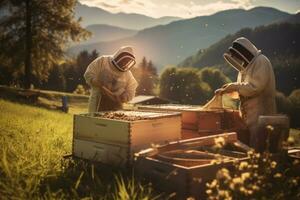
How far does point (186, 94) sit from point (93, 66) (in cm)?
10317

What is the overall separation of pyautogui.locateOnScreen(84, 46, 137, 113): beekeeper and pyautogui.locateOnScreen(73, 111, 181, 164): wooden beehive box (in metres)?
1.88

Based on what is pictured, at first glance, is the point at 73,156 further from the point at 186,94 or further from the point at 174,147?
Answer: the point at 186,94

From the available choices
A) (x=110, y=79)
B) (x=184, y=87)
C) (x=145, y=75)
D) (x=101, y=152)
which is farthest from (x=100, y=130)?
(x=145, y=75)

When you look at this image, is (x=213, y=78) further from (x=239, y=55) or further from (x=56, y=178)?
(x=56, y=178)

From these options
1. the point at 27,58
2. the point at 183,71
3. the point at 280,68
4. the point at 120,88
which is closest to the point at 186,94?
the point at 183,71

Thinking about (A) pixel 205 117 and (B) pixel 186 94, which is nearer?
(A) pixel 205 117

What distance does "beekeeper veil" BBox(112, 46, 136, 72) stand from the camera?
27.9 ft

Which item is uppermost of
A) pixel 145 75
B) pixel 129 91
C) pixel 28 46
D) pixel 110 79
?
pixel 145 75

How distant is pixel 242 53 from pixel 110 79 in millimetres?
2879

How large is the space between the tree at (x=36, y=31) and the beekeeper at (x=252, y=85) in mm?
22960

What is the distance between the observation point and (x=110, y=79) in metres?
8.62

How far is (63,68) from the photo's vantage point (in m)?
96.2

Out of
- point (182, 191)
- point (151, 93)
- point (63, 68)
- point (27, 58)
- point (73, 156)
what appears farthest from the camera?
point (151, 93)

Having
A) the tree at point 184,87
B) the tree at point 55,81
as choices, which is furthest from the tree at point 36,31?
the tree at point 184,87
